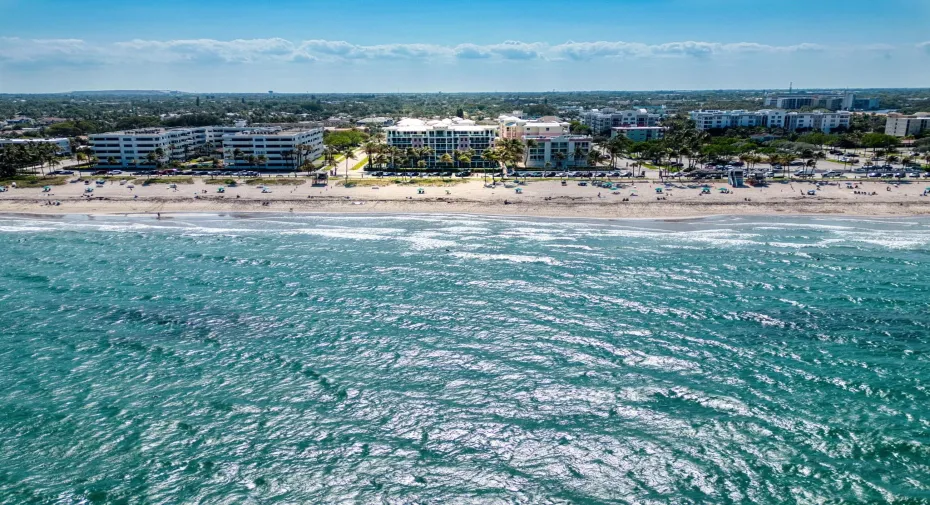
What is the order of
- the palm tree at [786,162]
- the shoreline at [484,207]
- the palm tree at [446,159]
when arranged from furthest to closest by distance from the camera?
1. the palm tree at [446,159]
2. the palm tree at [786,162]
3. the shoreline at [484,207]

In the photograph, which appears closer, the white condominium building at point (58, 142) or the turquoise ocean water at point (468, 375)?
the turquoise ocean water at point (468, 375)

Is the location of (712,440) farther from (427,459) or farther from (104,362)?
(104,362)

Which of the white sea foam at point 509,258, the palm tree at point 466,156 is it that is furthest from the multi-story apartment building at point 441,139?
the white sea foam at point 509,258

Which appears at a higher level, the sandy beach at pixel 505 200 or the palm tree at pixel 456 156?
the palm tree at pixel 456 156

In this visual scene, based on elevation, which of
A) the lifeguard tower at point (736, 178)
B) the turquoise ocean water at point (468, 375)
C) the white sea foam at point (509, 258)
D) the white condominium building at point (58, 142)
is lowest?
the turquoise ocean water at point (468, 375)

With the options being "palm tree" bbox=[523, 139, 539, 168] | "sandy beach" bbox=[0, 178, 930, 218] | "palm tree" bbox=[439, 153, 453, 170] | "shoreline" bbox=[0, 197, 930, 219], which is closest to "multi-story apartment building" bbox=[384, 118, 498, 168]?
"palm tree" bbox=[439, 153, 453, 170]

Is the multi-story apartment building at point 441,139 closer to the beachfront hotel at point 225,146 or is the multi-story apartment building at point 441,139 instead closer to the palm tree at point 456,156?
the palm tree at point 456,156

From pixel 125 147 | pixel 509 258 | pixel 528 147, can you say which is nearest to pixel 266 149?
pixel 125 147
